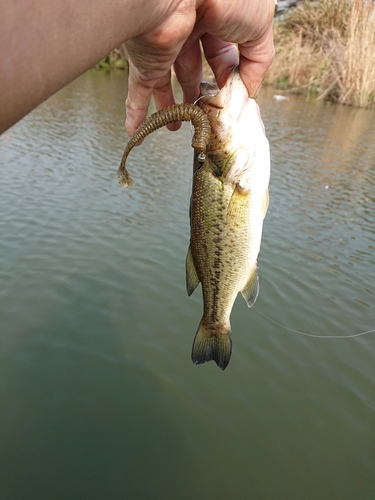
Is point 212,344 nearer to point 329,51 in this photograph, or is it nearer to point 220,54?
point 220,54

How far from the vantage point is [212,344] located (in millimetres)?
2363

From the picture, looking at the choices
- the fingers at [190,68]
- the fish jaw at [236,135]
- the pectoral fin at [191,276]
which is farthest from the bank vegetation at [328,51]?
the pectoral fin at [191,276]

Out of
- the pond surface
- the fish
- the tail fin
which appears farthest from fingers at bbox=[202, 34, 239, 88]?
the pond surface

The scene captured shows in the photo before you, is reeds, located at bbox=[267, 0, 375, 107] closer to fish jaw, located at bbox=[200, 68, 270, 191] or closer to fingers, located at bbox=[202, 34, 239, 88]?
fingers, located at bbox=[202, 34, 239, 88]

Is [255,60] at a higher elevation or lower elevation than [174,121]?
higher

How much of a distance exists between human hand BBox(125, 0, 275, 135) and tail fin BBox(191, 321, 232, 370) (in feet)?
3.84

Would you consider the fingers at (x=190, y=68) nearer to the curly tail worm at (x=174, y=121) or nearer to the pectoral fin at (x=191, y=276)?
the curly tail worm at (x=174, y=121)

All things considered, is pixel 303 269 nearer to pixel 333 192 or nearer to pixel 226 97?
pixel 333 192

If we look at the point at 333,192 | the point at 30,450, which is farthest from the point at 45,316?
the point at 333,192

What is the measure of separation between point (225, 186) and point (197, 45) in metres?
0.69

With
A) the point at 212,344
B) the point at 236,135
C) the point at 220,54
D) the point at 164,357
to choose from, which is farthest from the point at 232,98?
the point at 164,357

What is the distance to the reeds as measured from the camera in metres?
17.5

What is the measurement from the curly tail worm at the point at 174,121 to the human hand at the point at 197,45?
16 cm

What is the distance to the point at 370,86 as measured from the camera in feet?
63.0
